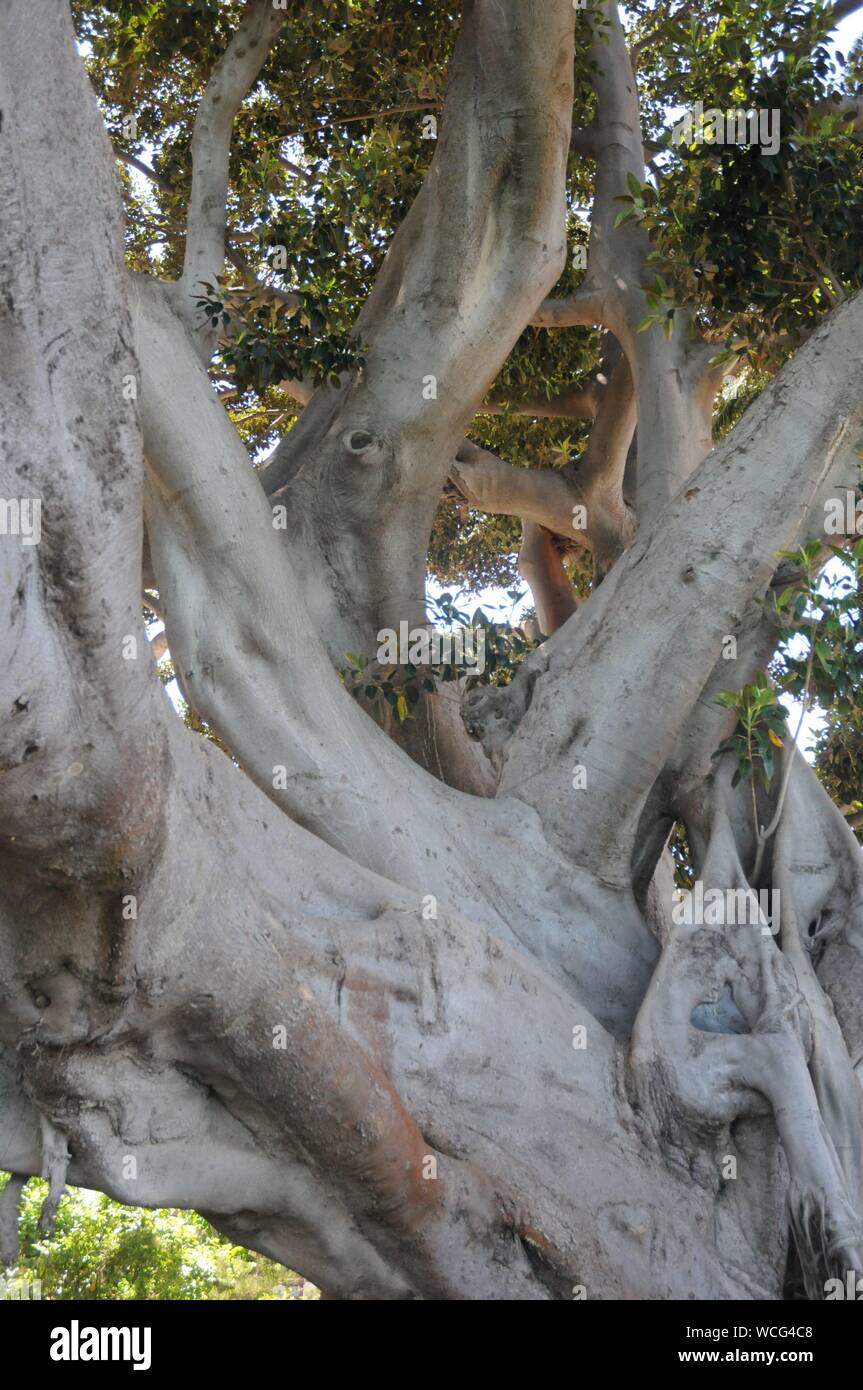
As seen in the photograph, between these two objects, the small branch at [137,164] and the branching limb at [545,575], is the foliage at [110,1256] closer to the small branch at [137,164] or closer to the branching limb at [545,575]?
the branching limb at [545,575]

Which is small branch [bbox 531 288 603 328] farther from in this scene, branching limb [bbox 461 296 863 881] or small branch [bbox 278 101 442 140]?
branching limb [bbox 461 296 863 881]

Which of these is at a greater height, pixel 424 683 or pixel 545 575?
pixel 545 575

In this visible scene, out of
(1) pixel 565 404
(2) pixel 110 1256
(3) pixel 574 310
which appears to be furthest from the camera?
(2) pixel 110 1256

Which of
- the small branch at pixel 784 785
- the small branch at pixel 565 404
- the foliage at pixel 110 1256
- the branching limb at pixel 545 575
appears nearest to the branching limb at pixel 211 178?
the small branch at pixel 784 785

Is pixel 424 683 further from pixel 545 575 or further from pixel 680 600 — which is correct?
pixel 545 575

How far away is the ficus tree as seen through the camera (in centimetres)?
324

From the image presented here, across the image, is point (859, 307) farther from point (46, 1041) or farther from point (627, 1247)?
point (46, 1041)

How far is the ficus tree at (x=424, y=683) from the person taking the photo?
324 cm

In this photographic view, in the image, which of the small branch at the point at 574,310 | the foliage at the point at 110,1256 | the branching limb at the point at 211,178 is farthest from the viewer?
the foliage at the point at 110,1256

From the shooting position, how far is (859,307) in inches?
237

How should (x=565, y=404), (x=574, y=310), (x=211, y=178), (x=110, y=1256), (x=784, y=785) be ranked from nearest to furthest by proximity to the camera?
(x=784, y=785)
(x=211, y=178)
(x=574, y=310)
(x=565, y=404)
(x=110, y=1256)

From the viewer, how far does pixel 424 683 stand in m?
6.20

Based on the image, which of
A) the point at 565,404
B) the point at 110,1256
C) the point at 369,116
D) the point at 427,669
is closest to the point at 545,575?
the point at 565,404

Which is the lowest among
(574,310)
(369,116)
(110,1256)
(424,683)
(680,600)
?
(110,1256)
